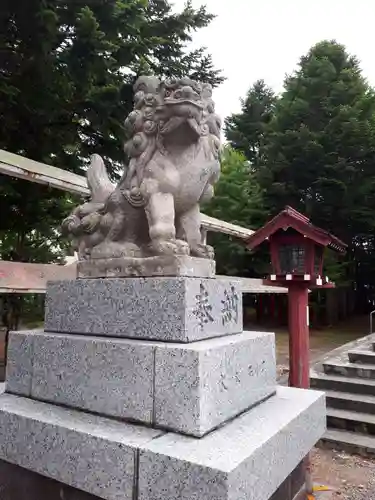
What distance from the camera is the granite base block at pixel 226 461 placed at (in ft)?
4.91

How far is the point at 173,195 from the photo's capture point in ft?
7.66

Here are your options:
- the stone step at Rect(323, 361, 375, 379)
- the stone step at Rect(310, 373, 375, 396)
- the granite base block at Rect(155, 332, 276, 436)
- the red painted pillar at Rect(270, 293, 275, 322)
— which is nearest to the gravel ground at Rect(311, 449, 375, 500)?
the stone step at Rect(310, 373, 375, 396)

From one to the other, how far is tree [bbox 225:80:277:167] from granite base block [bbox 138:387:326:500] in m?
17.8

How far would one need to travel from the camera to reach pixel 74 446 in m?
1.88

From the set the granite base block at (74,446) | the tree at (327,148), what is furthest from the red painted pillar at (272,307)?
the granite base block at (74,446)

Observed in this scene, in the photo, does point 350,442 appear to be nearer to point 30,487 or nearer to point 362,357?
point 362,357

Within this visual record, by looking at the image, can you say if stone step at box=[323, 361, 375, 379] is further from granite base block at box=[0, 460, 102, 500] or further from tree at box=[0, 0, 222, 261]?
tree at box=[0, 0, 222, 261]

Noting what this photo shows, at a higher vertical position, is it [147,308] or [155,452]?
[147,308]

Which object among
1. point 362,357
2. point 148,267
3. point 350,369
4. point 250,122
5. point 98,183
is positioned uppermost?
point 250,122

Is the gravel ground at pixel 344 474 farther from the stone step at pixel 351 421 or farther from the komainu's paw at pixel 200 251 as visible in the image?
the komainu's paw at pixel 200 251

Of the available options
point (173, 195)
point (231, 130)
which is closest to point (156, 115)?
point (173, 195)

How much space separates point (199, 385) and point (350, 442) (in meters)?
3.58

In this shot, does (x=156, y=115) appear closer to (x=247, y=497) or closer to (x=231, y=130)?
(x=247, y=497)

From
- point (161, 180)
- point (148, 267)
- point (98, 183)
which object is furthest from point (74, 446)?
point (98, 183)
